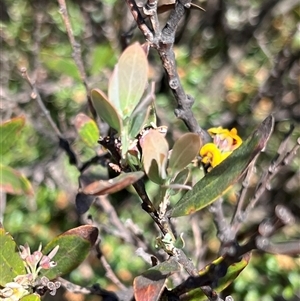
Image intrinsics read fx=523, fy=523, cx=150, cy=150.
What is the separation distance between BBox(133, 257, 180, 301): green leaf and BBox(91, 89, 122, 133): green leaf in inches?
7.2

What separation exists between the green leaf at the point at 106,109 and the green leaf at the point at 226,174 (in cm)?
13

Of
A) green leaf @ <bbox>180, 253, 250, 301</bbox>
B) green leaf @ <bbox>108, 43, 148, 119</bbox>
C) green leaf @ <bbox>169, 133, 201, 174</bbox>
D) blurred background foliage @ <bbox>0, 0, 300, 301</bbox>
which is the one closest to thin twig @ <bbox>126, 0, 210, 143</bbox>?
green leaf @ <bbox>108, 43, 148, 119</bbox>

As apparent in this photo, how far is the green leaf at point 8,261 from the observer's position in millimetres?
764

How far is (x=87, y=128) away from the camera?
964mm

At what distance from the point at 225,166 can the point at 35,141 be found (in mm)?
1606

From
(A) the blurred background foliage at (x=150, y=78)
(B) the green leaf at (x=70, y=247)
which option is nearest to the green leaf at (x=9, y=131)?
(B) the green leaf at (x=70, y=247)

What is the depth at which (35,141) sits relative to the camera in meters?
2.14

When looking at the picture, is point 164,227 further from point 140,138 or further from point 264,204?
point 264,204

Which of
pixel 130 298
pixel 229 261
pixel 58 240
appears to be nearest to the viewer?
pixel 229 261

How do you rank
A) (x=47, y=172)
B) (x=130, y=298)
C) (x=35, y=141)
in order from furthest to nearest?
(x=35, y=141)
(x=47, y=172)
(x=130, y=298)

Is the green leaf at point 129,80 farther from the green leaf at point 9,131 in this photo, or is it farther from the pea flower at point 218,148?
the green leaf at point 9,131

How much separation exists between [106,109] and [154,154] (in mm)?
79

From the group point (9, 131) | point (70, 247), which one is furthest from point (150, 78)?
point (70, 247)

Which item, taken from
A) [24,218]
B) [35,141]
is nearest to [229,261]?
[24,218]
